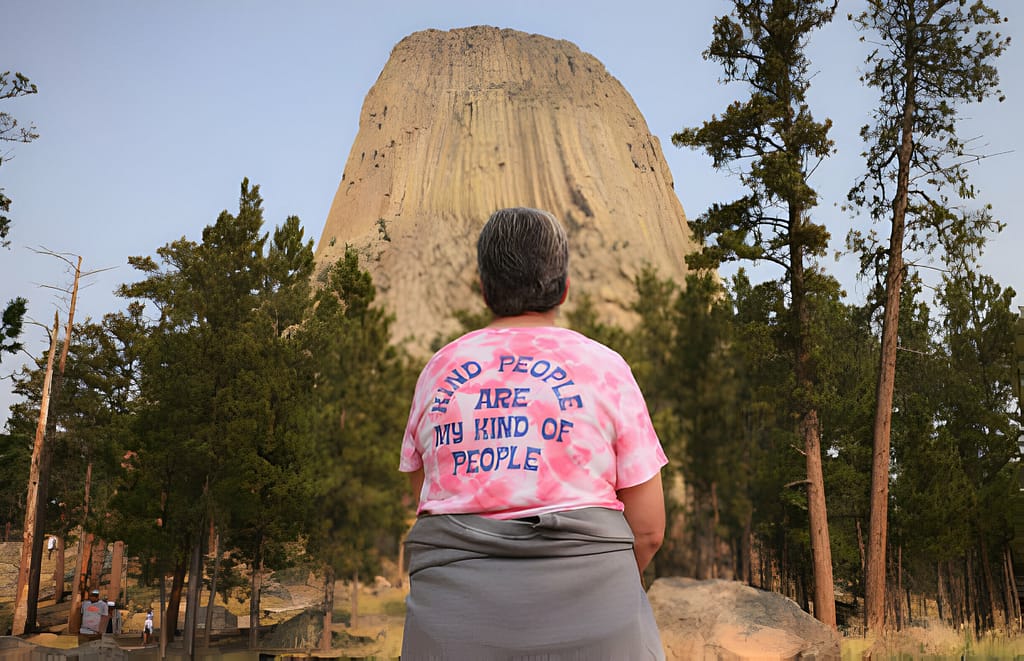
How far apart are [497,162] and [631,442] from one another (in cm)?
4360

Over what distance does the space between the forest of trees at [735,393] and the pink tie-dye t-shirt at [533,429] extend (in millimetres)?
12338

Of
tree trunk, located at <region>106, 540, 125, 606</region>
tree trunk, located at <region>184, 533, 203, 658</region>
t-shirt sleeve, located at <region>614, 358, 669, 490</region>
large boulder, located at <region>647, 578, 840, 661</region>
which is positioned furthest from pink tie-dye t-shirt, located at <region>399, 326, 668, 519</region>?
tree trunk, located at <region>106, 540, 125, 606</region>

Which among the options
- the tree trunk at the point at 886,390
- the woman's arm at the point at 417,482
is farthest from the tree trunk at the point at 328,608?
the woman's arm at the point at 417,482

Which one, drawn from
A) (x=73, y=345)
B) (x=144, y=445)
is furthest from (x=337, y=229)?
(x=144, y=445)

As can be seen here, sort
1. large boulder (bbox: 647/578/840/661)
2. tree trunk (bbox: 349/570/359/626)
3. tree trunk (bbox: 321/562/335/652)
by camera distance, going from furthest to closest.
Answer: tree trunk (bbox: 349/570/359/626) < tree trunk (bbox: 321/562/335/652) < large boulder (bbox: 647/578/840/661)

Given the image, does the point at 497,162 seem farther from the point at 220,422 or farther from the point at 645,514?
the point at 645,514

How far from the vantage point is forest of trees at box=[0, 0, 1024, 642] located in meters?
13.9

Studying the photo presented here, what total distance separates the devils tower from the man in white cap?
677 inches

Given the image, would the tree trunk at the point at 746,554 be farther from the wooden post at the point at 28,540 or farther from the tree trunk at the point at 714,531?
the wooden post at the point at 28,540

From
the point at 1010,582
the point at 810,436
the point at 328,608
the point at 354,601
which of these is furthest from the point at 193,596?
the point at 1010,582

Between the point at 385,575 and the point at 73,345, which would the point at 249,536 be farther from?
the point at 73,345

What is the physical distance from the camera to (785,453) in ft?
54.4

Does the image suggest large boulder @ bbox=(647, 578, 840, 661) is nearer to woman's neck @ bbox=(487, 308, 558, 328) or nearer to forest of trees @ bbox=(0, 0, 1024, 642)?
forest of trees @ bbox=(0, 0, 1024, 642)

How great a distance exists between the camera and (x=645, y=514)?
4.54ft
